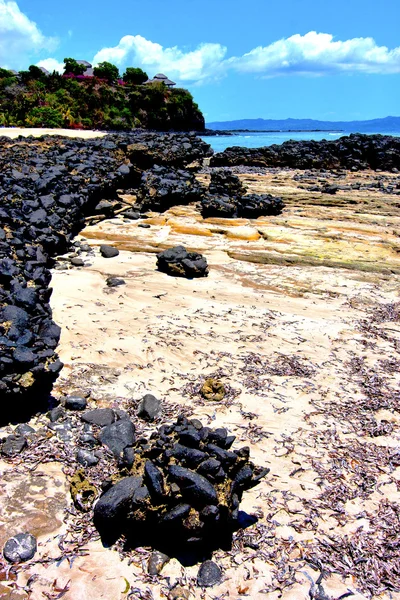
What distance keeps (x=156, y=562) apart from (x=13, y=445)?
150cm

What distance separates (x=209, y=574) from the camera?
2.75 meters

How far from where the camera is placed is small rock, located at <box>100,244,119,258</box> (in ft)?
28.2

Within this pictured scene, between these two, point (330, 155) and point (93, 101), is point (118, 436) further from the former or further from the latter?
point (93, 101)

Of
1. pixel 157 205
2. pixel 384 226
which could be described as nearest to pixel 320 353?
pixel 384 226

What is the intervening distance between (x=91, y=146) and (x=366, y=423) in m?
13.5

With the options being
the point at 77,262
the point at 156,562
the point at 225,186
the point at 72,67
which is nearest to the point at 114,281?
the point at 77,262

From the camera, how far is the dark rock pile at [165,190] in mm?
12805

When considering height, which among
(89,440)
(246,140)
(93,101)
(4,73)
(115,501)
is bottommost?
(89,440)

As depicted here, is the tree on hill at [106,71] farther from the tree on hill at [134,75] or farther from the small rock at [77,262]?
the small rock at [77,262]

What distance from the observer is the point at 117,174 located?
1351 cm

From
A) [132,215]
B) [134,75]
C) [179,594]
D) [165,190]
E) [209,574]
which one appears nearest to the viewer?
[179,594]

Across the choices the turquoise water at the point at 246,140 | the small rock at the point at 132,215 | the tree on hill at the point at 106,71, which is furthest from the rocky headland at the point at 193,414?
the tree on hill at the point at 106,71

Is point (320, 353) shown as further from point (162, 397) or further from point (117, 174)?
point (117, 174)

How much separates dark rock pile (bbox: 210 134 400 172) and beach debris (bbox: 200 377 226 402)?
22276 millimetres
